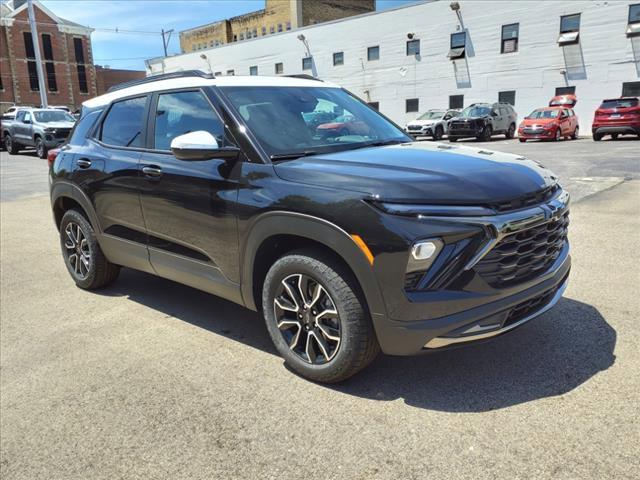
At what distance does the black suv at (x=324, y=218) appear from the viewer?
2596 mm

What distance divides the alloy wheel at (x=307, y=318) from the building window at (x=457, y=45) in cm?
3179

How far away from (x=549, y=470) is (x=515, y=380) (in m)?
0.78

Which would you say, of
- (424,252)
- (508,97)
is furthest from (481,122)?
(424,252)

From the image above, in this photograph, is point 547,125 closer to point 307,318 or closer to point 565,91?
point 565,91

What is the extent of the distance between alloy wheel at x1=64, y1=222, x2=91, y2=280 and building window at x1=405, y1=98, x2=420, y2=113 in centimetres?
3180

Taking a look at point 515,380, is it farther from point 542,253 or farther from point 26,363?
point 26,363

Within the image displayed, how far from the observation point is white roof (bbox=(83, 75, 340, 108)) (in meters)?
3.70

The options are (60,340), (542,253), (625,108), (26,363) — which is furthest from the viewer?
(625,108)

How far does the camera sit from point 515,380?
303 centimetres

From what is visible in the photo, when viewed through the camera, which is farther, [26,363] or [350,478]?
[26,363]

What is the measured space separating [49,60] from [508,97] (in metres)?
54.1

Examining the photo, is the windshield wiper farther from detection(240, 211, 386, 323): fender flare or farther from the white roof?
the white roof

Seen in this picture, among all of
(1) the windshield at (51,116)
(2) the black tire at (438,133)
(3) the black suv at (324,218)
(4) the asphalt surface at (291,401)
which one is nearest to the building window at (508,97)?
(2) the black tire at (438,133)

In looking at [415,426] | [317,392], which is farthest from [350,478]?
[317,392]
